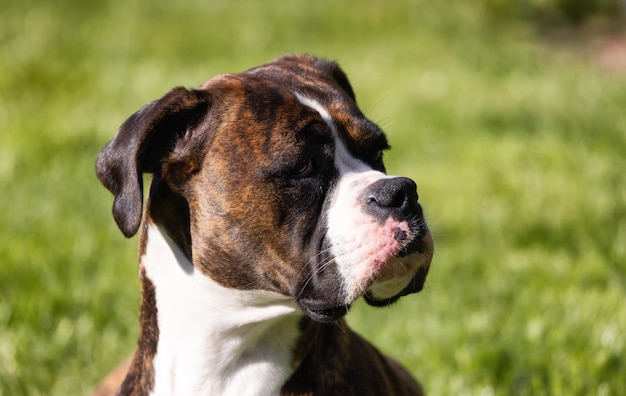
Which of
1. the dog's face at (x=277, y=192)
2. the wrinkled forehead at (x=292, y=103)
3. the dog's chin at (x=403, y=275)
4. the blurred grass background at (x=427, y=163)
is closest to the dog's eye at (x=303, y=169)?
the dog's face at (x=277, y=192)

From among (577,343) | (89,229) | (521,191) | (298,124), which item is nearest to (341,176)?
(298,124)

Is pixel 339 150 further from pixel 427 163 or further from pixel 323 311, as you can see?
pixel 427 163

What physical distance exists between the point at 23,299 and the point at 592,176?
13.5ft

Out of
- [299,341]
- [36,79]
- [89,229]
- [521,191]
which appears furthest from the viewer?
[36,79]

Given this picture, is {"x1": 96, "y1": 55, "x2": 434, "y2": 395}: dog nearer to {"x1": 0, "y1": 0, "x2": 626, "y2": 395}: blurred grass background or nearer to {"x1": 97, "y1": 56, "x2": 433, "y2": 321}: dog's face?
{"x1": 97, "y1": 56, "x2": 433, "y2": 321}: dog's face

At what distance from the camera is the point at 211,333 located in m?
3.34

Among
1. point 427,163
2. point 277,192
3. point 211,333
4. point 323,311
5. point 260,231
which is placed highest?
point 277,192

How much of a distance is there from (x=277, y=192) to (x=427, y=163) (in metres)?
4.67

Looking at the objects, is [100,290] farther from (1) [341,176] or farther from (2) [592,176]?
(2) [592,176]

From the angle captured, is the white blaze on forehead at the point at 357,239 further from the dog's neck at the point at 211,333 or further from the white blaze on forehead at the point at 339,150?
the dog's neck at the point at 211,333

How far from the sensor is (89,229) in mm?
6246

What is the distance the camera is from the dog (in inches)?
122

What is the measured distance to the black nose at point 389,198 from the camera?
3012 millimetres

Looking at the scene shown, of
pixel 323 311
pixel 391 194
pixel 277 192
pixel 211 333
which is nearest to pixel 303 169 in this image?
pixel 277 192
